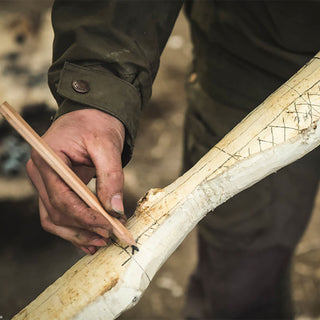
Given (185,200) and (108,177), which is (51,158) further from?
(185,200)

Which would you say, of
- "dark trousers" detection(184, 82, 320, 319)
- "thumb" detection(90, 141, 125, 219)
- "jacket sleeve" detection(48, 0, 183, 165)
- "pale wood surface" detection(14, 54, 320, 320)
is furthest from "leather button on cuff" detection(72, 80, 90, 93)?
"dark trousers" detection(184, 82, 320, 319)

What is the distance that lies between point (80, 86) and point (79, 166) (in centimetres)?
14

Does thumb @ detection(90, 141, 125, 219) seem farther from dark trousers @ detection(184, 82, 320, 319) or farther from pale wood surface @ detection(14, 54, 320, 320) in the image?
dark trousers @ detection(184, 82, 320, 319)

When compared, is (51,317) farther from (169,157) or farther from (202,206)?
(169,157)

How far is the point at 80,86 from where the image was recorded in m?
0.68

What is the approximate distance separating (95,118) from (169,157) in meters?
1.31

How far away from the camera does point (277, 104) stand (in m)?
0.65

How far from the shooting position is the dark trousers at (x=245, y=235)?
1.12m

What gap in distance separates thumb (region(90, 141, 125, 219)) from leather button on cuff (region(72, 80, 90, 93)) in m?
0.11

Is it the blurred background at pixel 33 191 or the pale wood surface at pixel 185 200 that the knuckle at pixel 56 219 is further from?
the blurred background at pixel 33 191

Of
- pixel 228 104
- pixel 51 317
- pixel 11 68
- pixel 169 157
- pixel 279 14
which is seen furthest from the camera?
pixel 11 68

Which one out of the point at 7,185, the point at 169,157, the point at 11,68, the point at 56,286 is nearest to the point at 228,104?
the point at 56,286

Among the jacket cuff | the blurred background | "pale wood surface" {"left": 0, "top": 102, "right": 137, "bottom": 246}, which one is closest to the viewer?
"pale wood surface" {"left": 0, "top": 102, "right": 137, "bottom": 246}

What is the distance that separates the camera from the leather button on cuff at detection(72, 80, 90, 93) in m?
0.67
